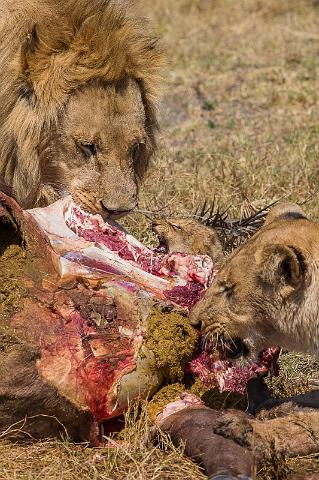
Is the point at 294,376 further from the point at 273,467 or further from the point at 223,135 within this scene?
the point at 223,135

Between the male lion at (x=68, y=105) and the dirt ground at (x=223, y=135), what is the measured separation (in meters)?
0.58

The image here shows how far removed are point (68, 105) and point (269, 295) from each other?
149 cm

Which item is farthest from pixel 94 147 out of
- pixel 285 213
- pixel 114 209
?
pixel 285 213

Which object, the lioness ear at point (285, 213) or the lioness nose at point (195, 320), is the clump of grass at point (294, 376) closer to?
the lioness nose at point (195, 320)

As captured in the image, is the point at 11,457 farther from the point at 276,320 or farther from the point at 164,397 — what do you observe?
the point at 276,320

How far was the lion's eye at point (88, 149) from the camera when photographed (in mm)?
5301

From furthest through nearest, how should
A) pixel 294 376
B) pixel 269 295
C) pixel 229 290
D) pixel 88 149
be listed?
pixel 88 149 < pixel 294 376 < pixel 229 290 < pixel 269 295

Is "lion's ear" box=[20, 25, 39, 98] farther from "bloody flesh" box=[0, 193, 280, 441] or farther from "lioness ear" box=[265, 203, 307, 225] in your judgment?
"lioness ear" box=[265, 203, 307, 225]

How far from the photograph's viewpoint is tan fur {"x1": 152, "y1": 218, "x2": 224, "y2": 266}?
4.96 meters

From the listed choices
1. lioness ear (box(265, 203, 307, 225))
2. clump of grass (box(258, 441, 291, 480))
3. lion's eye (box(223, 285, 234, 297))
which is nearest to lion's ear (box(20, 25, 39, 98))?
lioness ear (box(265, 203, 307, 225))

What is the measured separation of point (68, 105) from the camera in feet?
17.3

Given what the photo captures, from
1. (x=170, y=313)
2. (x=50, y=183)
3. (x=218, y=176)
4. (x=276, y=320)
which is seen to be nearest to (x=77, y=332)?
(x=170, y=313)

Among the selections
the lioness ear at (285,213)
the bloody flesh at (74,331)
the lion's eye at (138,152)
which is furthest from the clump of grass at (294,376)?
the lion's eye at (138,152)

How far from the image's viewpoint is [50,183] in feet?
17.8
